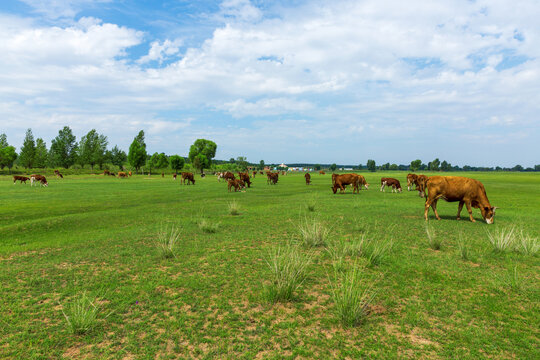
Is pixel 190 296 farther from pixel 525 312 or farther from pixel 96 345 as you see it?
pixel 525 312

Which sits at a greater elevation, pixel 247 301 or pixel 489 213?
pixel 489 213

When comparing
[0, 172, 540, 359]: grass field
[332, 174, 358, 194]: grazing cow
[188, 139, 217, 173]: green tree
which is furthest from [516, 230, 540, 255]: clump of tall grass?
[188, 139, 217, 173]: green tree

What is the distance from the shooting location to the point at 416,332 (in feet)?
14.0

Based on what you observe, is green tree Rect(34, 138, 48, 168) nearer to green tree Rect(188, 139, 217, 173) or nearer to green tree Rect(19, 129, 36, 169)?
green tree Rect(19, 129, 36, 169)

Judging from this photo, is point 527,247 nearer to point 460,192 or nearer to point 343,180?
point 460,192

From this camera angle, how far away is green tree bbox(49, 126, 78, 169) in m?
92.1

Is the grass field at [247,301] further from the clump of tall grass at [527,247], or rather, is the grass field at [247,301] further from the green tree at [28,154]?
the green tree at [28,154]

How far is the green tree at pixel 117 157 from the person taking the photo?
115 m

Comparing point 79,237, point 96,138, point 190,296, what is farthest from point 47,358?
point 96,138

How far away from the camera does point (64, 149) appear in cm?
9281

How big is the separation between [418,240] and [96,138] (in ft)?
399

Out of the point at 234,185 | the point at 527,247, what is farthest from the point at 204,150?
the point at 527,247

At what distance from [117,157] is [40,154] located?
27873 millimetres

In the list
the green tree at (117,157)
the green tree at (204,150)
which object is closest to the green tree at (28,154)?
the green tree at (117,157)
